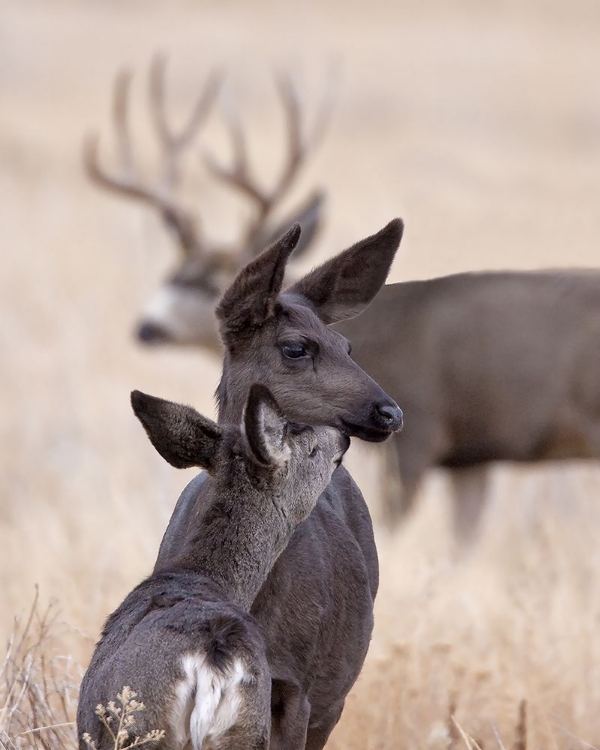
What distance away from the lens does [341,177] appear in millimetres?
19641

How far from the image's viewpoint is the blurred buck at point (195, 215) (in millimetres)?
10078

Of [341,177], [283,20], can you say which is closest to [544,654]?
[341,177]

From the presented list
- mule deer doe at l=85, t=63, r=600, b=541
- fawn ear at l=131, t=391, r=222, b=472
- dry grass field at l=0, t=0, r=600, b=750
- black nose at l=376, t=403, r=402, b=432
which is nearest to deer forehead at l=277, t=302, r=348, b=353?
black nose at l=376, t=403, r=402, b=432

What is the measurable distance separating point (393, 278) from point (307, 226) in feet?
14.3

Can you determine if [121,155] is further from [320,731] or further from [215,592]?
[215,592]

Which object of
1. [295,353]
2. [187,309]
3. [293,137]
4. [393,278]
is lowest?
[295,353]

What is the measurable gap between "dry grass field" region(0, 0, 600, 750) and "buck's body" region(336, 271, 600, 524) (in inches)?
11.3

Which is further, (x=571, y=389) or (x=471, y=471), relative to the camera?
(x=471, y=471)

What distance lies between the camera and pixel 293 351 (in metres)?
3.89

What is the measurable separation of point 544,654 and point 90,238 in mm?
11129

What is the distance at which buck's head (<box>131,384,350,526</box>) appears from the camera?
3305mm

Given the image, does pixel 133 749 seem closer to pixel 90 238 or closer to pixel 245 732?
pixel 245 732

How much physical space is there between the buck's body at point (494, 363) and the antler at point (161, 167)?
10.6 ft

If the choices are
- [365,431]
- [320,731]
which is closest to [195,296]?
[365,431]
